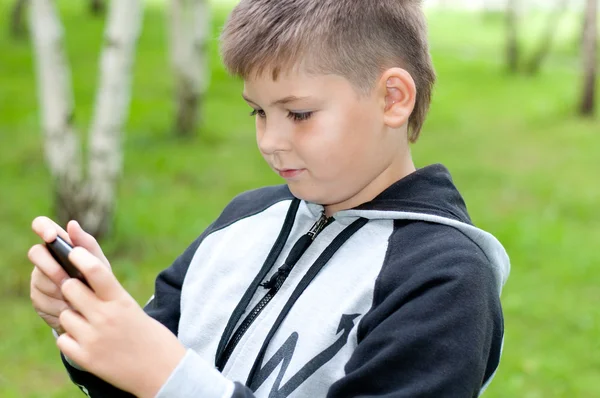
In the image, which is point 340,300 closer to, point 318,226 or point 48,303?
point 318,226

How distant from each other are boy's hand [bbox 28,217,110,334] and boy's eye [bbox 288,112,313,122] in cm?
51

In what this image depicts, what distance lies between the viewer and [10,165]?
8438mm

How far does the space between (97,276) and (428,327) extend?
0.63m

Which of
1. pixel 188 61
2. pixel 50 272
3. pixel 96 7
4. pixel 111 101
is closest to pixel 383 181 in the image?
pixel 50 272

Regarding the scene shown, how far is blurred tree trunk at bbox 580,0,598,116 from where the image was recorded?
432 inches

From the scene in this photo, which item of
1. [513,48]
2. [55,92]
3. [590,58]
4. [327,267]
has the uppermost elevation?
[55,92]

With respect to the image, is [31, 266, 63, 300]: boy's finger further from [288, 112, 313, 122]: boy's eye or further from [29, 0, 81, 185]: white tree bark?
[29, 0, 81, 185]: white tree bark

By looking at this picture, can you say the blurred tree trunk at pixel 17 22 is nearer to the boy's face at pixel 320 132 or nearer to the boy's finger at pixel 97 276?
the boy's face at pixel 320 132

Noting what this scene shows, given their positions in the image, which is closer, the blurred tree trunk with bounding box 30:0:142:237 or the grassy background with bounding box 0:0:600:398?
the grassy background with bounding box 0:0:600:398

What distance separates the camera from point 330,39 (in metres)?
1.93

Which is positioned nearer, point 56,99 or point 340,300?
point 340,300

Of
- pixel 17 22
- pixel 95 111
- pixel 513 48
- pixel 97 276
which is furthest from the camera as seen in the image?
pixel 513 48

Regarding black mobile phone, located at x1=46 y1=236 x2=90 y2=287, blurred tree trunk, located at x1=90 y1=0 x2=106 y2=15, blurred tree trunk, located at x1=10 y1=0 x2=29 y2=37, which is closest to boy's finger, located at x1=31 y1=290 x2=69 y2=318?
black mobile phone, located at x1=46 y1=236 x2=90 y2=287

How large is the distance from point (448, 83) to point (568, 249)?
7853 millimetres
